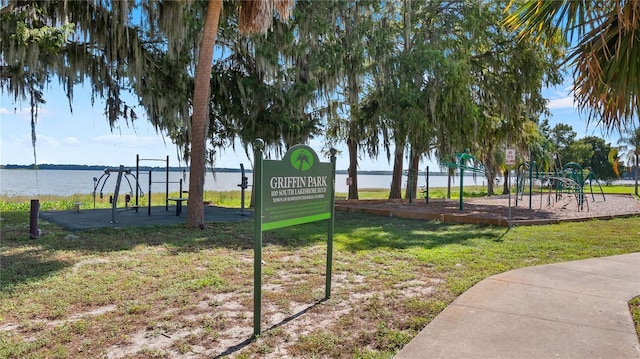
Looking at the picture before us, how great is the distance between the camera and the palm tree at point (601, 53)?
3.51 metres

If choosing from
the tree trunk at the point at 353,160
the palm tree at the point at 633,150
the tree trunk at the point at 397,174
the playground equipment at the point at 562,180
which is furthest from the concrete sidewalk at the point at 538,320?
the palm tree at the point at 633,150

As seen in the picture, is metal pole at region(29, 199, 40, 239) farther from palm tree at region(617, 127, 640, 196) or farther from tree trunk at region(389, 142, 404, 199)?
palm tree at region(617, 127, 640, 196)

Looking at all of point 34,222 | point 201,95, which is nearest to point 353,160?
point 201,95

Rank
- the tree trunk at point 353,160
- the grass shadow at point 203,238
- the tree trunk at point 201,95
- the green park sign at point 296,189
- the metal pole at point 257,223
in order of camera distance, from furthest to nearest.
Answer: the tree trunk at point 353,160 < the tree trunk at point 201,95 < the grass shadow at point 203,238 < the green park sign at point 296,189 < the metal pole at point 257,223

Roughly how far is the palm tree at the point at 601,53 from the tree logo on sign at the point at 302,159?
8.65 ft

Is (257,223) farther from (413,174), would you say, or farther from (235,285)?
(413,174)

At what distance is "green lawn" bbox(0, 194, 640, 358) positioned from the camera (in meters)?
2.95

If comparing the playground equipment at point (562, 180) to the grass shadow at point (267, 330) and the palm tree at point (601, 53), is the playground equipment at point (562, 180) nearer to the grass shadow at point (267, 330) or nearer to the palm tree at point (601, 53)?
the palm tree at point (601, 53)

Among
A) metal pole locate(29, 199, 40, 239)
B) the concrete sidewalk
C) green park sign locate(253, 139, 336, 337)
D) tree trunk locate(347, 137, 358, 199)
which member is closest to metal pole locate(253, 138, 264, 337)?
green park sign locate(253, 139, 336, 337)

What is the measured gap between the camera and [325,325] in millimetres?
3281

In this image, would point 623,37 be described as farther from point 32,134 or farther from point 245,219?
point 32,134

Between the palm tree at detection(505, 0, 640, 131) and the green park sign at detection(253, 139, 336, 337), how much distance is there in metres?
2.53

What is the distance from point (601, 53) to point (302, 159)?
3.10m

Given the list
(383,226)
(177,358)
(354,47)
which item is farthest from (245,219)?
(177,358)
